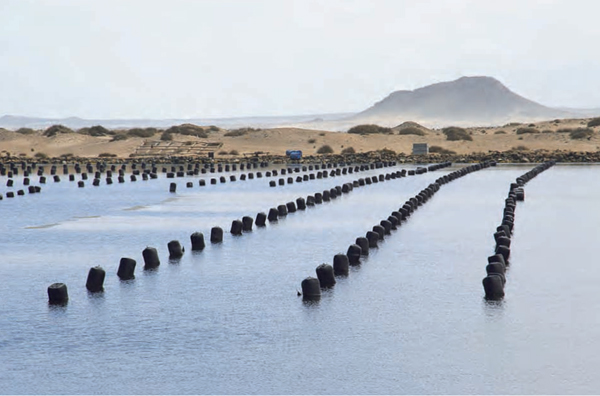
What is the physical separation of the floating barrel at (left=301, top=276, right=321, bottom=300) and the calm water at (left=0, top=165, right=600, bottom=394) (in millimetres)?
243

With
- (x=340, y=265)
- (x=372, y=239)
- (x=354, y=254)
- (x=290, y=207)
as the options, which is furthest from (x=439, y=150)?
(x=340, y=265)

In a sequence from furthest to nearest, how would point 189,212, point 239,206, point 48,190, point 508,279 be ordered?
point 48,190
point 239,206
point 189,212
point 508,279

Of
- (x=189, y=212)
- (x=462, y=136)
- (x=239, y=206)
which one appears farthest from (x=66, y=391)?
(x=462, y=136)

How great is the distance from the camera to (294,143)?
372 ft

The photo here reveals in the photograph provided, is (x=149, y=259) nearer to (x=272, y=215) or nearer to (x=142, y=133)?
(x=272, y=215)

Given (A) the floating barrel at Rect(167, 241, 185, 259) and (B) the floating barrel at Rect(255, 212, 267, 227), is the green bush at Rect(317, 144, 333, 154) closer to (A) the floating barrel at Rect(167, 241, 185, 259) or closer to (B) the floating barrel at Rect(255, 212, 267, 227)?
(B) the floating barrel at Rect(255, 212, 267, 227)

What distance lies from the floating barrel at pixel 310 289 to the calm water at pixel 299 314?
0.80 feet

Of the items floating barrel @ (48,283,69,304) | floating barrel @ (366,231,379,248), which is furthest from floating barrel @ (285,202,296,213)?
floating barrel @ (48,283,69,304)

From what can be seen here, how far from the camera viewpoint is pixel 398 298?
1850 cm

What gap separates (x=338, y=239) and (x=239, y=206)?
1254 cm

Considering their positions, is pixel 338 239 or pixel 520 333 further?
pixel 338 239

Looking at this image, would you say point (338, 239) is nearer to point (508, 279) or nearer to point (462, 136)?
point (508, 279)

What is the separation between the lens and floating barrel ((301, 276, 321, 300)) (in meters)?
18.3

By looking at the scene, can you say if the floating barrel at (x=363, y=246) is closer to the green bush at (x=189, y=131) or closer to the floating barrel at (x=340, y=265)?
the floating barrel at (x=340, y=265)
